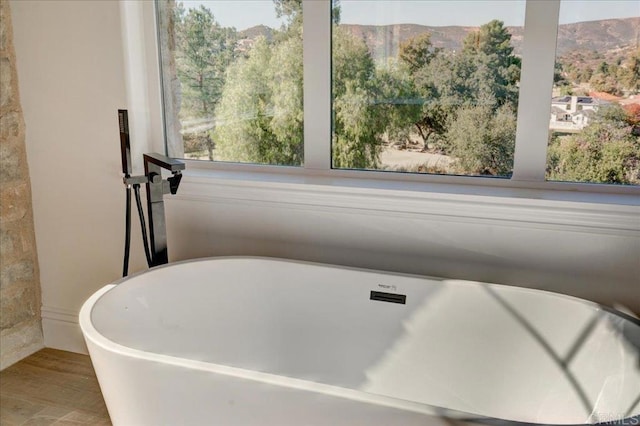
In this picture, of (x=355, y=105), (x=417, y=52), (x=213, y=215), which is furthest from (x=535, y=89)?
(x=213, y=215)

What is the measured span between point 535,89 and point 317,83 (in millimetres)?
780

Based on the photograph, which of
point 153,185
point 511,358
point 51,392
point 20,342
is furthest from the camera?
point 20,342

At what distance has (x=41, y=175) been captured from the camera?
2.47m

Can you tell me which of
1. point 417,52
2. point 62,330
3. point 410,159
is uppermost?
point 417,52

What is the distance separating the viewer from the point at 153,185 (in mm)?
1953

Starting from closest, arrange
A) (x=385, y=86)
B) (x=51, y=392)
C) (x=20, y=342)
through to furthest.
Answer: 1. (x=385, y=86)
2. (x=51, y=392)
3. (x=20, y=342)

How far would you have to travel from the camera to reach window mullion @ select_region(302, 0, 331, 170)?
Answer: 6.98 ft

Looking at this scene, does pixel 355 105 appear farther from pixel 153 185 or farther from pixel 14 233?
pixel 14 233

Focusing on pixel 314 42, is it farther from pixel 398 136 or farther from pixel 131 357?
pixel 131 357

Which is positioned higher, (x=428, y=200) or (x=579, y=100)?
(x=579, y=100)

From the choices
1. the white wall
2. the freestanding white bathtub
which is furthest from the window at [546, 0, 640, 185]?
the freestanding white bathtub

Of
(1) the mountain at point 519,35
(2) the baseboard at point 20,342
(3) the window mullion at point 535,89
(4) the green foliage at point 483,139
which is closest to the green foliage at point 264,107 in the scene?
(1) the mountain at point 519,35

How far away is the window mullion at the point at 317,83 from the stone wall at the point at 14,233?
1231mm

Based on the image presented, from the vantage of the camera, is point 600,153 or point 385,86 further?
point 385,86
